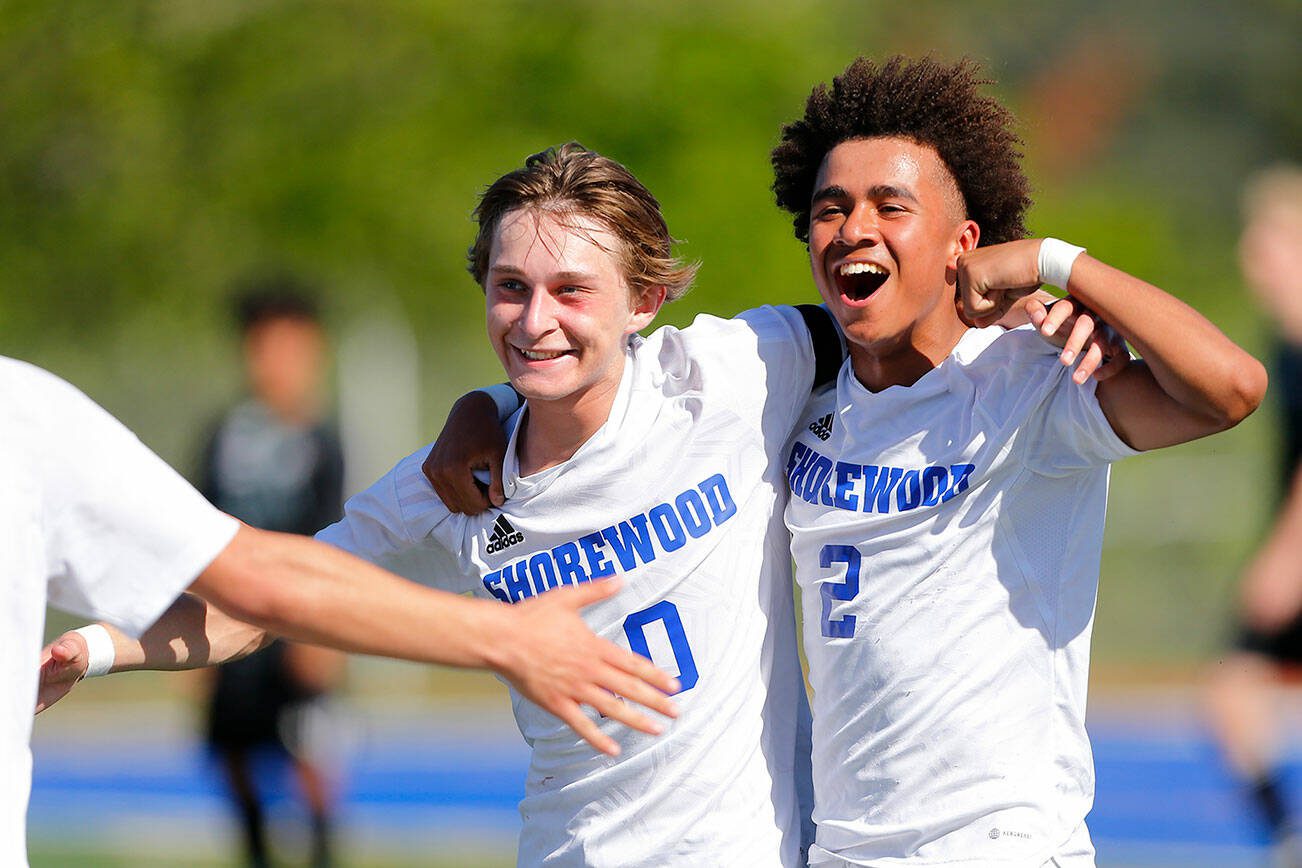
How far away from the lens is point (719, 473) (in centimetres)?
341

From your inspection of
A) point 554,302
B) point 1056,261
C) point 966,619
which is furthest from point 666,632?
point 1056,261

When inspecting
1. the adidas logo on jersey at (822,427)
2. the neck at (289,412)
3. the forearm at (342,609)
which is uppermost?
the neck at (289,412)

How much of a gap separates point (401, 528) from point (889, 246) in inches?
46.8

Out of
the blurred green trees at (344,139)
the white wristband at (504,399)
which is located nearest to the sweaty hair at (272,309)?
the white wristband at (504,399)

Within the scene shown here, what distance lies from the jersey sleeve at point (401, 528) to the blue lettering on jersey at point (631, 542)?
21 centimetres

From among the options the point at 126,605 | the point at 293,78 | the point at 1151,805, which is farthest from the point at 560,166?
the point at 293,78

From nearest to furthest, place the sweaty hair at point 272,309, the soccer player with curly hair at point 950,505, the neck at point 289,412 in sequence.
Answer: the soccer player with curly hair at point 950,505 < the neck at point 289,412 < the sweaty hair at point 272,309

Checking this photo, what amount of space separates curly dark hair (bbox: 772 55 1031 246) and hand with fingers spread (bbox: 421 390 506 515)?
2.66 feet

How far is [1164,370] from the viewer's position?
2.82 m

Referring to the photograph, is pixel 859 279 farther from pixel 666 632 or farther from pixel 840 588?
pixel 666 632

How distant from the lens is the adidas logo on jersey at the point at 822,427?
3.41m

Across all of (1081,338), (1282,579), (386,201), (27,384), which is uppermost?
(386,201)

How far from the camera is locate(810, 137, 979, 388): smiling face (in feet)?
10.7

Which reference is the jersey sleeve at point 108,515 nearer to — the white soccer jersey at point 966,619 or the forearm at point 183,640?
the forearm at point 183,640
